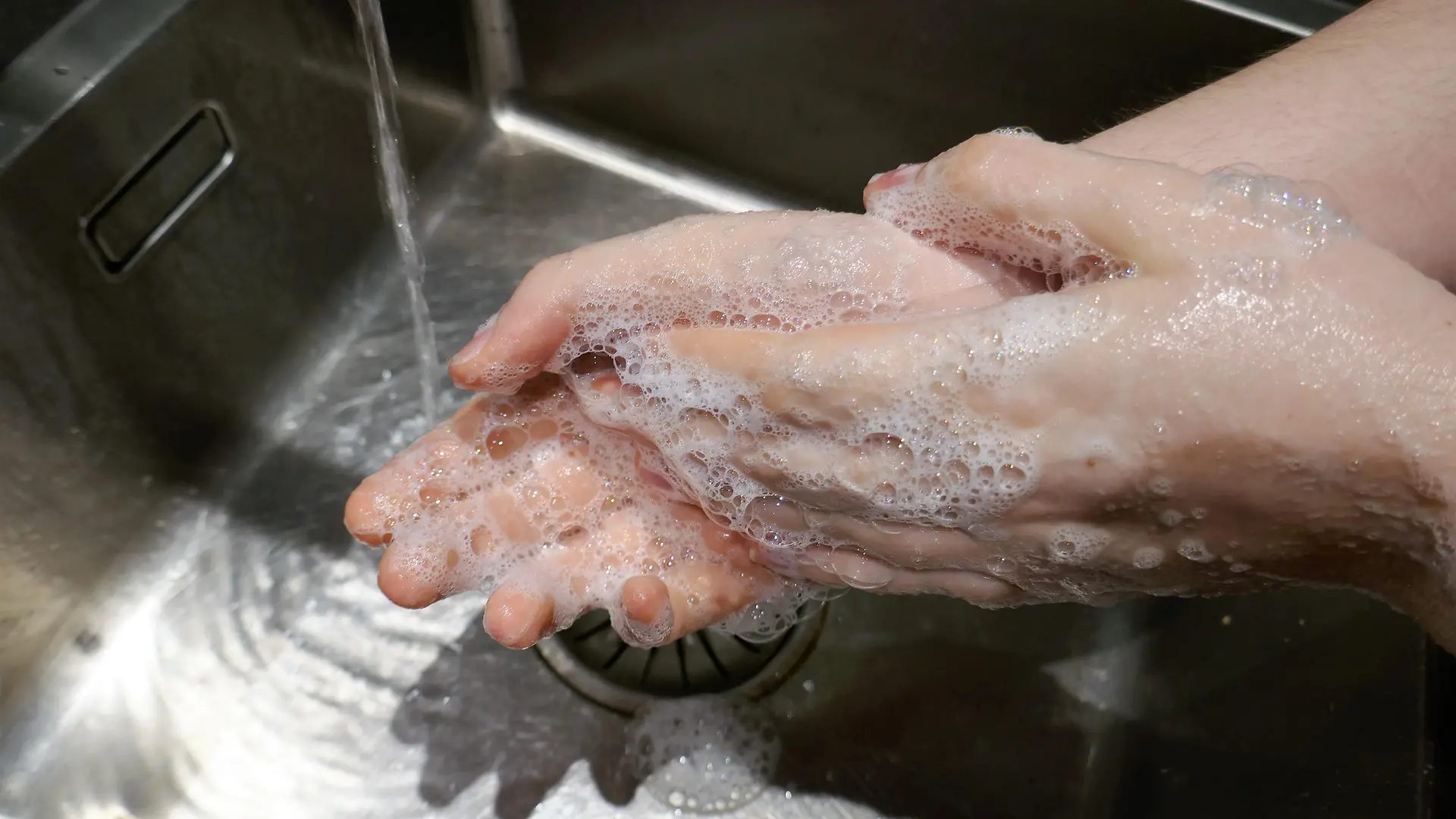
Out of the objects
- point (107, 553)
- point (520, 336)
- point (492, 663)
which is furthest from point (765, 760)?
point (107, 553)

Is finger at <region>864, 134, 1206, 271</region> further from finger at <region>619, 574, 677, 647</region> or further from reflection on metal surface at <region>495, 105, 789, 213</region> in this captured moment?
reflection on metal surface at <region>495, 105, 789, 213</region>

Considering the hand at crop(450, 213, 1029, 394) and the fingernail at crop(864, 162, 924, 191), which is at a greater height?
the fingernail at crop(864, 162, 924, 191)

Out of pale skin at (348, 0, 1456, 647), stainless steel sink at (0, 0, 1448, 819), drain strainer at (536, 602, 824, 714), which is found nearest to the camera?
pale skin at (348, 0, 1456, 647)

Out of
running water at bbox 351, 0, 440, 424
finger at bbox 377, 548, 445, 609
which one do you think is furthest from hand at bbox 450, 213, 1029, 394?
running water at bbox 351, 0, 440, 424

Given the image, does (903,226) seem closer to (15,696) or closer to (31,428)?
(31,428)

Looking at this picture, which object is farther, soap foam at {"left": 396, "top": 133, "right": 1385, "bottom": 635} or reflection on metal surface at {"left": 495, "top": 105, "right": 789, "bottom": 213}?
reflection on metal surface at {"left": 495, "top": 105, "right": 789, "bottom": 213}

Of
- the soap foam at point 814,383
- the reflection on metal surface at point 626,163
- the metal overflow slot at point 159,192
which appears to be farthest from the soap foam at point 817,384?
the reflection on metal surface at point 626,163

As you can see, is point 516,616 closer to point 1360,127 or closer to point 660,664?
point 660,664
